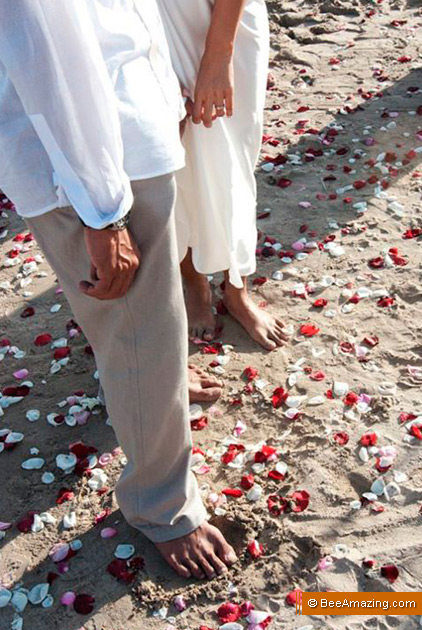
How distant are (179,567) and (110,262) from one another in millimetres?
1091

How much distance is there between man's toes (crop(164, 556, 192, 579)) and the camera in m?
2.52

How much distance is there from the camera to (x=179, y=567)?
2.52 meters

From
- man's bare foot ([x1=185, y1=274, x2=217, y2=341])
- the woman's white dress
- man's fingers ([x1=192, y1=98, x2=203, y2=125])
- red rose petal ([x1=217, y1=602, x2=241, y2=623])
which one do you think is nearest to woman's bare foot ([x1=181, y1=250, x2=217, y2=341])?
man's bare foot ([x1=185, y1=274, x2=217, y2=341])

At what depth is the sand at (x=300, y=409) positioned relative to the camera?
98.5 inches

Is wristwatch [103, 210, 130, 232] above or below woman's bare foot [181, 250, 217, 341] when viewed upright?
above

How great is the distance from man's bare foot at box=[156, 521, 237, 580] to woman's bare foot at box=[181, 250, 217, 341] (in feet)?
3.51

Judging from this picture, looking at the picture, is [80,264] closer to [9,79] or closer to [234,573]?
[9,79]

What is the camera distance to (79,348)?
355cm

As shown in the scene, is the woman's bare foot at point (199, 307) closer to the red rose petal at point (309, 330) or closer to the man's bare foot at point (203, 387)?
the man's bare foot at point (203, 387)

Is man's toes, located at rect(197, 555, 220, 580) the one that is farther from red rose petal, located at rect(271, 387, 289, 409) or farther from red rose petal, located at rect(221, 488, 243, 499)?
red rose petal, located at rect(271, 387, 289, 409)

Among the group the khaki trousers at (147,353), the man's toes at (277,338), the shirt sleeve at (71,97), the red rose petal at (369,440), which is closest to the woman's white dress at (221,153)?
the man's toes at (277,338)

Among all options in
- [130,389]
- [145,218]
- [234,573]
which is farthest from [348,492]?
[145,218]

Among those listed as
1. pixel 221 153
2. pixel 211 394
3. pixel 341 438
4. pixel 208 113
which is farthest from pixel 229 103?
pixel 341 438

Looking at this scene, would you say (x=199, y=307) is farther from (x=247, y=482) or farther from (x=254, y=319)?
(x=247, y=482)
